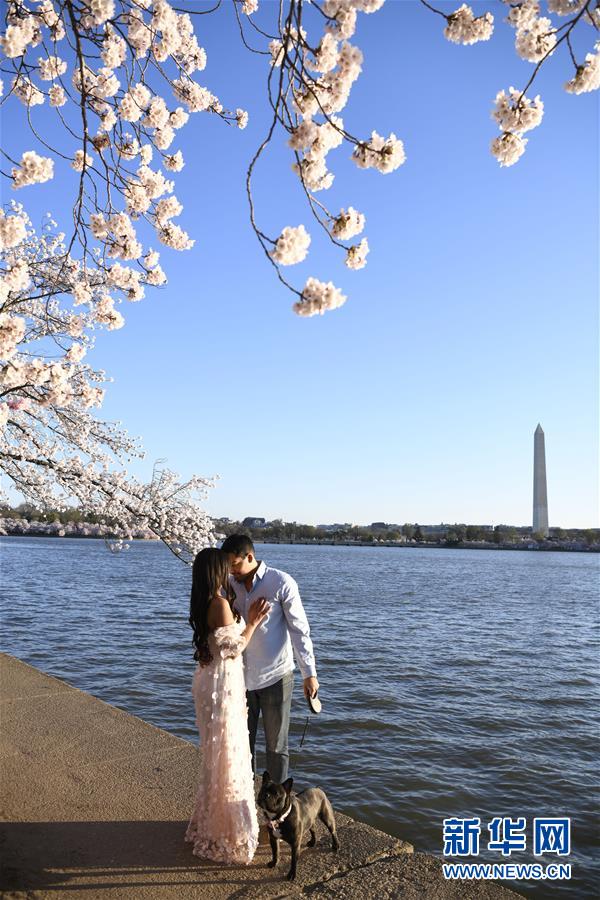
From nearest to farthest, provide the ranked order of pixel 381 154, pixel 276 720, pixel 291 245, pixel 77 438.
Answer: pixel 381 154
pixel 291 245
pixel 276 720
pixel 77 438

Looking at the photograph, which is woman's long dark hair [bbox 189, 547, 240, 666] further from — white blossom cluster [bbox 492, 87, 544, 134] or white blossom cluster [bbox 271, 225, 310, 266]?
white blossom cluster [bbox 492, 87, 544, 134]

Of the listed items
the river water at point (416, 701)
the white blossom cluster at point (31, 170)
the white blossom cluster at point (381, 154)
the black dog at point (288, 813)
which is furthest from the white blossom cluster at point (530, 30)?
the river water at point (416, 701)

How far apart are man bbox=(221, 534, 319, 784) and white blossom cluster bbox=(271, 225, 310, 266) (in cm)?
171

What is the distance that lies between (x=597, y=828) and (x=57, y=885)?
19.2 ft

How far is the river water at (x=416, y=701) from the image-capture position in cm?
720

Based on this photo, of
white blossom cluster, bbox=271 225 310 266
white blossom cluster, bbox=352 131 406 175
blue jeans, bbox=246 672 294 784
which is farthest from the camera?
blue jeans, bbox=246 672 294 784

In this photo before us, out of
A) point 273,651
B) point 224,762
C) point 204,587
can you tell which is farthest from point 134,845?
point 204,587

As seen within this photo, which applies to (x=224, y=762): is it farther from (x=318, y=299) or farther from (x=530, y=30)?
(x=530, y=30)

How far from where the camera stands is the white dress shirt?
4113 mm

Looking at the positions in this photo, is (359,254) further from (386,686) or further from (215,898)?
(386,686)

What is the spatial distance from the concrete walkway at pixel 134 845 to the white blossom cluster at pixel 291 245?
10.9ft

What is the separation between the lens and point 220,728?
3.72 m

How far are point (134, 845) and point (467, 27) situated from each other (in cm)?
488

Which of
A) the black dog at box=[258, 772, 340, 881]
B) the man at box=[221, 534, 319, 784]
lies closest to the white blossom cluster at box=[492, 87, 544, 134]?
the man at box=[221, 534, 319, 784]
